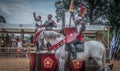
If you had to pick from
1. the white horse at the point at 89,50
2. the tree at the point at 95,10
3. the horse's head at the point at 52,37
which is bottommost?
the white horse at the point at 89,50

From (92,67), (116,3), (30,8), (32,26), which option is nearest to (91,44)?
(92,67)

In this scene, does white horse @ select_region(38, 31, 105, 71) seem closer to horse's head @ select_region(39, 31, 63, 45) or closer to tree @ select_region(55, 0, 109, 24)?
horse's head @ select_region(39, 31, 63, 45)

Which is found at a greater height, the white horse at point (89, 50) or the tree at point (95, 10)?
the tree at point (95, 10)

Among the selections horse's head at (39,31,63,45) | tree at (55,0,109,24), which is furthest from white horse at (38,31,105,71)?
tree at (55,0,109,24)

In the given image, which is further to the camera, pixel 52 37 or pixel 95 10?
pixel 95 10

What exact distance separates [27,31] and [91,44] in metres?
16.0

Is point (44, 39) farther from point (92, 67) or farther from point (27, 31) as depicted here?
point (27, 31)

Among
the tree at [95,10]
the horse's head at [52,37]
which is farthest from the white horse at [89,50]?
the tree at [95,10]

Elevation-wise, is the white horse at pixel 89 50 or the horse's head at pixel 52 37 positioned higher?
the horse's head at pixel 52 37

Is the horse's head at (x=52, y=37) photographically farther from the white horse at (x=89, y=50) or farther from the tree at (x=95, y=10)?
the tree at (x=95, y=10)

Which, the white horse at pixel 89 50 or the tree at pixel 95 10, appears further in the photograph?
the tree at pixel 95 10

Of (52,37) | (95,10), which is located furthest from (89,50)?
(95,10)

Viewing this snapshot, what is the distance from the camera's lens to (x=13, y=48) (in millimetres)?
21016

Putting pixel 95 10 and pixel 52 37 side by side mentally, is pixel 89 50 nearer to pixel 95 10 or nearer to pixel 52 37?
pixel 52 37
